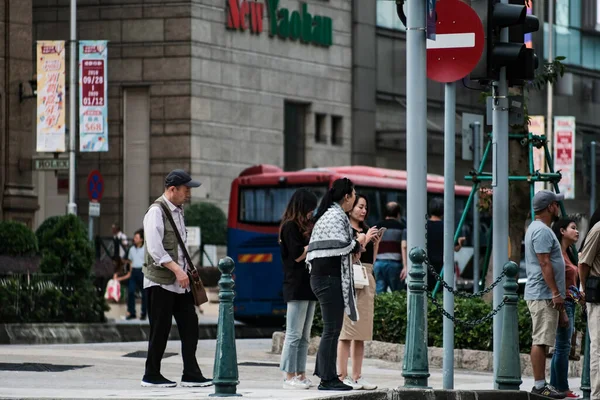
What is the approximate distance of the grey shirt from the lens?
14213mm

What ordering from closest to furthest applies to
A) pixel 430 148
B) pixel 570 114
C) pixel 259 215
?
1. pixel 259 215
2. pixel 430 148
3. pixel 570 114

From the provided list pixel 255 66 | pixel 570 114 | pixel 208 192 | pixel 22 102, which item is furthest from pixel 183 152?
pixel 570 114

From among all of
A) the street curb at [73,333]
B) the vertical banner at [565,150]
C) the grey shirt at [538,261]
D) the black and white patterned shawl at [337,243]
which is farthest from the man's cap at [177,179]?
the vertical banner at [565,150]

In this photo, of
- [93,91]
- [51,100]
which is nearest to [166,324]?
[51,100]

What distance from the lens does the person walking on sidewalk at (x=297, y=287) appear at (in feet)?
45.0

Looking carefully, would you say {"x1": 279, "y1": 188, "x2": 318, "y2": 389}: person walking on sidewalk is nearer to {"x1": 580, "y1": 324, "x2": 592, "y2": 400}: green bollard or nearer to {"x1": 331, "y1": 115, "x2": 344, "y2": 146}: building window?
{"x1": 580, "y1": 324, "x2": 592, "y2": 400}: green bollard

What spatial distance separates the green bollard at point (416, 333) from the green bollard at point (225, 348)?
1.41 metres

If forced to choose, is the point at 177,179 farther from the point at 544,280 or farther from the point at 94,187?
the point at 94,187

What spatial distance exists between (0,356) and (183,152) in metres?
27.6

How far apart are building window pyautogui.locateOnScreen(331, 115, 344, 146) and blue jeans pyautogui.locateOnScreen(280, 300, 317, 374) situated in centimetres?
3723

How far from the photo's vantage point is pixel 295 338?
45.0 ft

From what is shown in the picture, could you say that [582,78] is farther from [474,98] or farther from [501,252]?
[501,252]

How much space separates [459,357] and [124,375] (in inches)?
180

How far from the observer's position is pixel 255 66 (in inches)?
1889
